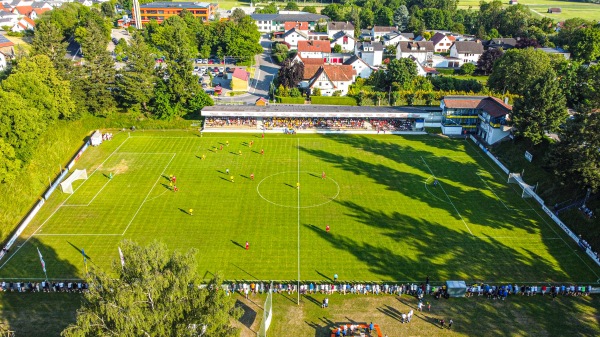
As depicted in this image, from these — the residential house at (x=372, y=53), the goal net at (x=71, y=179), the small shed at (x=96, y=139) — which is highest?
the residential house at (x=372, y=53)

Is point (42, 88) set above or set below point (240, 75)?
above

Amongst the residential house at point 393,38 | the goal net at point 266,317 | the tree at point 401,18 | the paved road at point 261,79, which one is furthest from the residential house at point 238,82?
the tree at point 401,18

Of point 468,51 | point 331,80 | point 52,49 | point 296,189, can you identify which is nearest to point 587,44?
point 468,51

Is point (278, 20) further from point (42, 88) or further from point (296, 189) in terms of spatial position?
point (296, 189)

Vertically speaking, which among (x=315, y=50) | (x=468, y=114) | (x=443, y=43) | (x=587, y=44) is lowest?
(x=468, y=114)

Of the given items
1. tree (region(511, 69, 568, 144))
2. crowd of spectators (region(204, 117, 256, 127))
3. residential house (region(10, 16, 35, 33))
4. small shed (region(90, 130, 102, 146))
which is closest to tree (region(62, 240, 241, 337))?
small shed (region(90, 130, 102, 146))

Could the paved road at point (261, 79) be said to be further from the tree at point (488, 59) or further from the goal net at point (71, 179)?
the tree at point (488, 59)

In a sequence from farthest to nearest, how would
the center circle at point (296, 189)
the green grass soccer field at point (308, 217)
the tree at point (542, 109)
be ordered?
the tree at point (542, 109), the center circle at point (296, 189), the green grass soccer field at point (308, 217)
